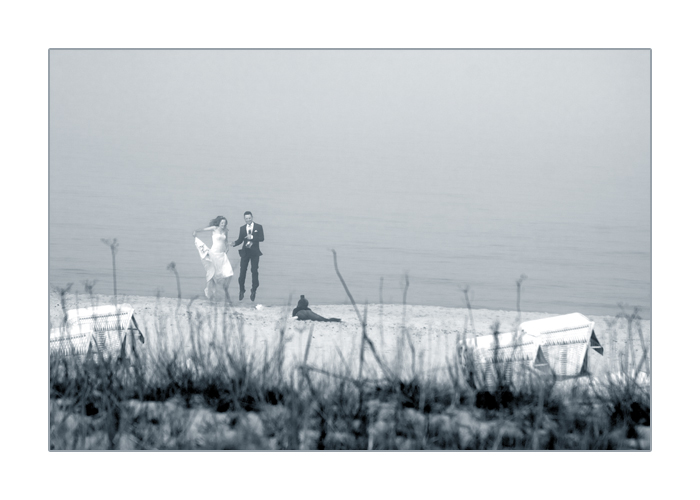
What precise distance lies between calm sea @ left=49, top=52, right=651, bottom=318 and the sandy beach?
0.46 feet

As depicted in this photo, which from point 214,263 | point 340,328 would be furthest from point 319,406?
point 214,263

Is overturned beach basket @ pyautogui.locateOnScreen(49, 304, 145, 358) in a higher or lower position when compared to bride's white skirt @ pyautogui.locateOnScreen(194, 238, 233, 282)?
lower

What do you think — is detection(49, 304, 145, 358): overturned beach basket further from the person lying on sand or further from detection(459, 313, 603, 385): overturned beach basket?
detection(459, 313, 603, 385): overturned beach basket

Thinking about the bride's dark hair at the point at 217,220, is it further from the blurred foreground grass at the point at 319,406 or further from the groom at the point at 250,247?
the blurred foreground grass at the point at 319,406

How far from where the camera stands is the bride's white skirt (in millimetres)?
6043

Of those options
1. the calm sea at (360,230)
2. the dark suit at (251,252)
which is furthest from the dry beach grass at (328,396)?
the dark suit at (251,252)

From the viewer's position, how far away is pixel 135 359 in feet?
17.2

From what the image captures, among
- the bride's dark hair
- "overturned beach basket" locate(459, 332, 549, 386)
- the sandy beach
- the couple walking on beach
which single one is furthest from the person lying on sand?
"overturned beach basket" locate(459, 332, 549, 386)

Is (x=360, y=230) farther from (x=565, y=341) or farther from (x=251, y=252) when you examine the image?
(x=565, y=341)

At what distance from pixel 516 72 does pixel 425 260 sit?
169cm

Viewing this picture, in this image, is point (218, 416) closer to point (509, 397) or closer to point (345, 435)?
point (345, 435)

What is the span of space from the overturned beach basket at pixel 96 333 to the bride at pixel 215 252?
742 millimetres

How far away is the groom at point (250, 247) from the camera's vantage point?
6145 millimetres

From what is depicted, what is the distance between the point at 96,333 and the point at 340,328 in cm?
184
